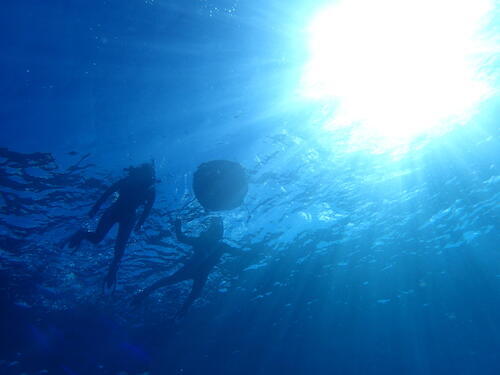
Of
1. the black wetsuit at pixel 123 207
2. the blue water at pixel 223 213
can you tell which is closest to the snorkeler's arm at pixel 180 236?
the black wetsuit at pixel 123 207

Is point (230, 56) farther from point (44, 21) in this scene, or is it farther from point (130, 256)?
point (130, 256)

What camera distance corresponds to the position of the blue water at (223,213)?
7258 mm

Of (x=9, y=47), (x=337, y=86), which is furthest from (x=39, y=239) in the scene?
(x=337, y=86)

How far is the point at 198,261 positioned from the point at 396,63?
7.98 meters

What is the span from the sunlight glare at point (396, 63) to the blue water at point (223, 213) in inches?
25.0

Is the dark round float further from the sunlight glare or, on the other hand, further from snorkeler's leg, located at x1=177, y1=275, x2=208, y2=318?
the sunlight glare

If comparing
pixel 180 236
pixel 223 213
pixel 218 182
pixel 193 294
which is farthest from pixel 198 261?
pixel 223 213

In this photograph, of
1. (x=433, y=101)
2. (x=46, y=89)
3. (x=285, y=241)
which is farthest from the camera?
(x=285, y=241)

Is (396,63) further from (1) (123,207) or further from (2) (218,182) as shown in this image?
(1) (123,207)

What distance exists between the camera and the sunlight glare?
8.09 meters

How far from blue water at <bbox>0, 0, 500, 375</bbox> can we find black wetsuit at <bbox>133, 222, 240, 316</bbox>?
2.09 m

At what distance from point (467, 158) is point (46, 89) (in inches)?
621

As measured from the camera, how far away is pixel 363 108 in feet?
33.9

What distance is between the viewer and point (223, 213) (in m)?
Result: 12.3
